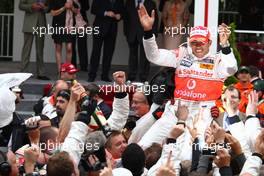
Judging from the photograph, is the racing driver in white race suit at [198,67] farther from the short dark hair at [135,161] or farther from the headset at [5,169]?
the headset at [5,169]

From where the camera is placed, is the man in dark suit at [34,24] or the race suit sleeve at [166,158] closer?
the race suit sleeve at [166,158]

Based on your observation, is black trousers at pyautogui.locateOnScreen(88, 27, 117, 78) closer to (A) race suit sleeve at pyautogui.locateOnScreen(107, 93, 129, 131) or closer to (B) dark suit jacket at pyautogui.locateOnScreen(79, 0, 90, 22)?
(B) dark suit jacket at pyautogui.locateOnScreen(79, 0, 90, 22)

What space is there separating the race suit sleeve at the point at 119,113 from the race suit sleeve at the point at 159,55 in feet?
1.66

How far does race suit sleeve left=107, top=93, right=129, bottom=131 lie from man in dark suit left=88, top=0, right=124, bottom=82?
459 centimetres

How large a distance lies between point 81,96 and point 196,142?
114cm

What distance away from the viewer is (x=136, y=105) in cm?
1172

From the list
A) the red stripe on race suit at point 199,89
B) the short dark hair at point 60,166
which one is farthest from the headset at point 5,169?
the red stripe on race suit at point 199,89

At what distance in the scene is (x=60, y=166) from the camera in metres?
7.68

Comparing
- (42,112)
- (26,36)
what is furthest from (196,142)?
(26,36)

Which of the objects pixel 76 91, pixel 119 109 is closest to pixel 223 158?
pixel 76 91

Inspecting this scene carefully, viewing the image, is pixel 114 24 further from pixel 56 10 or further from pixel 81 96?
pixel 81 96

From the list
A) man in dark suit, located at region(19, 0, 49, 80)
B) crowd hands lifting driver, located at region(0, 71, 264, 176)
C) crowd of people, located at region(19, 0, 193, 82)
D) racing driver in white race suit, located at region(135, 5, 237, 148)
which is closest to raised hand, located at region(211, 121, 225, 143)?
crowd hands lifting driver, located at region(0, 71, 264, 176)

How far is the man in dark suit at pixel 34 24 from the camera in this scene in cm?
1549

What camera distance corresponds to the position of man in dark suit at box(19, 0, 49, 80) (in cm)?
1549
